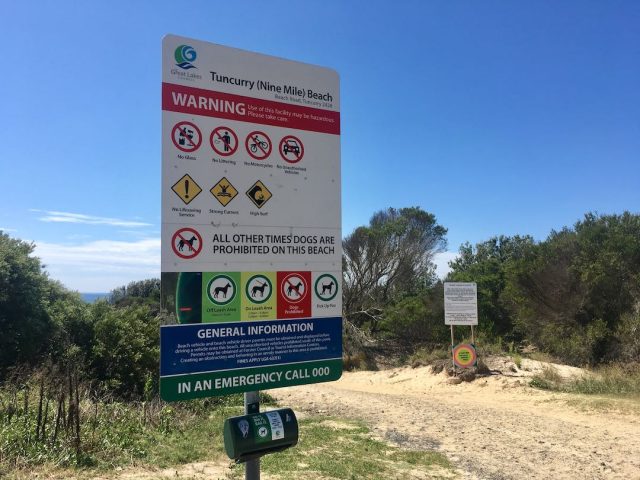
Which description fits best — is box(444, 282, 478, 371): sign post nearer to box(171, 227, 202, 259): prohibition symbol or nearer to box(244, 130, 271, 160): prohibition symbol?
box(244, 130, 271, 160): prohibition symbol

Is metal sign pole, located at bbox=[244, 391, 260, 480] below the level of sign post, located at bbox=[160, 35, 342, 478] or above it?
below

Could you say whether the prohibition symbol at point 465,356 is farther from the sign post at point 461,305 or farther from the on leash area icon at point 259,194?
the on leash area icon at point 259,194

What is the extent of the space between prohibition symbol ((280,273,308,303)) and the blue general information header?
136 millimetres

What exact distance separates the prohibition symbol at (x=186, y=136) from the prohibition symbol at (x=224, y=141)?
78mm

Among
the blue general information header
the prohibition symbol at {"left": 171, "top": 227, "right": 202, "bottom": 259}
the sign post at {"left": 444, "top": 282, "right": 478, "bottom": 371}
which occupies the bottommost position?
the sign post at {"left": 444, "top": 282, "right": 478, "bottom": 371}

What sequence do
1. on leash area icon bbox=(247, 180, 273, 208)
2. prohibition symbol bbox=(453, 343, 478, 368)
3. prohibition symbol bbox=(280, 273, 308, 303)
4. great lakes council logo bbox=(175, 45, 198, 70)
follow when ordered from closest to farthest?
great lakes council logo bbox=(175, 45, 198, 70) < on leash area icon bbox=(247, 180, 273, 208) < prohibition symbol bbox=(280, 273, 308, 303) < prohibition symbol bbox=(453, 343, 478, 368)

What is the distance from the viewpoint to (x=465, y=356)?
14.5 m

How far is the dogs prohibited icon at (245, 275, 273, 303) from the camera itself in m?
2.65

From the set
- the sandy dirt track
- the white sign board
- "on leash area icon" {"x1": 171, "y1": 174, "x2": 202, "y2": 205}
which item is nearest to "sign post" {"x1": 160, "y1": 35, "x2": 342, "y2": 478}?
"on leash area icon" {"x1": 171, "y1": 174, "x2": 202, "y2": 205}

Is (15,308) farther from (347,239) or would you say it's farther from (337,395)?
(347,239)

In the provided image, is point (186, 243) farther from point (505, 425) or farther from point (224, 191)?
point (505, 425)

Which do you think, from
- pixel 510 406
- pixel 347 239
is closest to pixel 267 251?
pixel 510 406

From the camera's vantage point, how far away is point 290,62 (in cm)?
289

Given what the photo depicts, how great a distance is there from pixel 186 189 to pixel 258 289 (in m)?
0.68
